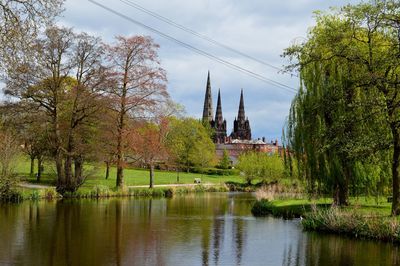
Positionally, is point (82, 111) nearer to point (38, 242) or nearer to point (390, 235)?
point (38, 242)

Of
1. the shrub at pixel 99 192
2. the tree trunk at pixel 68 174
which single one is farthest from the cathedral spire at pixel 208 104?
the tree trunk at pixel 68 174

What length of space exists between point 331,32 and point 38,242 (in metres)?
15.9

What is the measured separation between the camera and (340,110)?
2539cm

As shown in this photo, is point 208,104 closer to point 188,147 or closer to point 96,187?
point 188,147

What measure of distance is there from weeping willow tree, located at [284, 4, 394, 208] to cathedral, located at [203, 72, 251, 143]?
423 ft

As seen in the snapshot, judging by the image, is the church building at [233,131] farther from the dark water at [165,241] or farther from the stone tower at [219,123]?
the dark water at [165,241]

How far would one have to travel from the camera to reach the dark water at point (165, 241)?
16344mm

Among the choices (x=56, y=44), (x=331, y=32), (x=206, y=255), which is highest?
(x=56, y=44)

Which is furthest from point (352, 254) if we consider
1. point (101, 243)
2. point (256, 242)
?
point (101, 243)

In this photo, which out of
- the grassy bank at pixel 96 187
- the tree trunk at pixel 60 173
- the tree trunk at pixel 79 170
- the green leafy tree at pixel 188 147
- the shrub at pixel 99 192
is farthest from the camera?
the green leafy tree at pixel 188 147

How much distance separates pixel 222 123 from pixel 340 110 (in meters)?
149

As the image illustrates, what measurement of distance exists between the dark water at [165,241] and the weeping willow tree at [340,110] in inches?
143

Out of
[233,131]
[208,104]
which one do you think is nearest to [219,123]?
[208,104]

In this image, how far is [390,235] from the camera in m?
19.4
